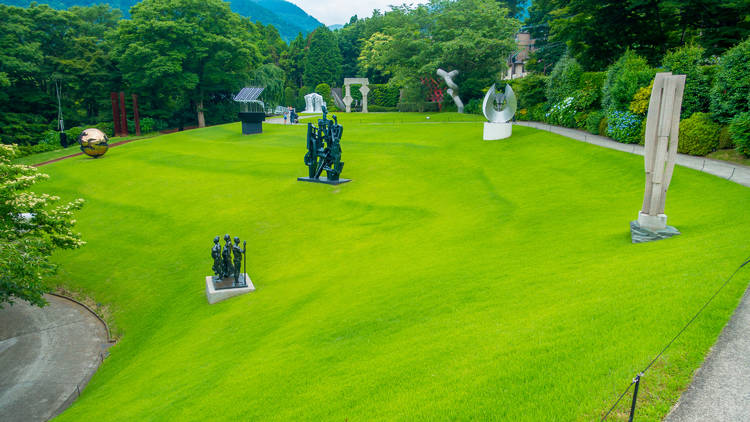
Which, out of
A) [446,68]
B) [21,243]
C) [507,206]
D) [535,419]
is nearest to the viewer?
[535,419]

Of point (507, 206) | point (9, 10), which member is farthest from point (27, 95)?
point (507, 206)

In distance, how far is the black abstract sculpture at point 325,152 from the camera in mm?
28562

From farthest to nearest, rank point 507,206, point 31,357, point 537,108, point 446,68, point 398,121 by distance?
point 446,68 < point 398,121 < point 537,108 < point 507,206 < point 31,357

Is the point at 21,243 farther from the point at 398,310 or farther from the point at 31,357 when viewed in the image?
the point at 398,310

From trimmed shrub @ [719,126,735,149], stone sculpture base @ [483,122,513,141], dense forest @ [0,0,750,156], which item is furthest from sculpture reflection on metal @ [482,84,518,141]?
trimmed shrub @ [719,126,735,149]

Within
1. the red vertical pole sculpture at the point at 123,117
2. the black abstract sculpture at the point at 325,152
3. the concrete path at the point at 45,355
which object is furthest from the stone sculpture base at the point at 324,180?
the red vertical pole sculpture at the point at 123,117

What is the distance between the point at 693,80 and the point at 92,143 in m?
44.4

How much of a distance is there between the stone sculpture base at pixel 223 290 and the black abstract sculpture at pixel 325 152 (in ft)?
41.2

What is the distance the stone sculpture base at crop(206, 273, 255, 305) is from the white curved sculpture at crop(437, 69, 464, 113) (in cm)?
4891

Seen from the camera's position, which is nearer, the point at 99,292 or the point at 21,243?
the point at 21,243

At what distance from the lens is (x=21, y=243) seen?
14836 millimetres

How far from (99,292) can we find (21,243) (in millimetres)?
5970

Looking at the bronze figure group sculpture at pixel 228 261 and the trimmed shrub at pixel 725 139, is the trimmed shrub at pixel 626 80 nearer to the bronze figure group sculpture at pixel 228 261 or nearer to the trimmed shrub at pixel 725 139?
the trimmed shrub at pixel 725 139

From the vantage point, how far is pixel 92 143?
41094 millimetres
